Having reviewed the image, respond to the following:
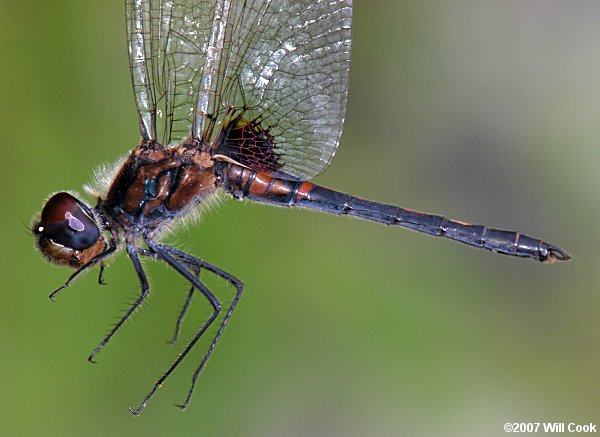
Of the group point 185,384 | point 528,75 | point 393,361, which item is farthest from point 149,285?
point 528,75

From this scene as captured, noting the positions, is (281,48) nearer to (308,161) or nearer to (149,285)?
(308,161)

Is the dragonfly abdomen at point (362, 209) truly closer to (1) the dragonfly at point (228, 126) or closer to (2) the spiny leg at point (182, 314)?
(1) the dragonfly at point (228, 126)

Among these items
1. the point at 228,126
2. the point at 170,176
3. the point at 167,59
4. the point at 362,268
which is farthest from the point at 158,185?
the point at 362,268

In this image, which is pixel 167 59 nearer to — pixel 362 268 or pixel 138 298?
pixel 138 298

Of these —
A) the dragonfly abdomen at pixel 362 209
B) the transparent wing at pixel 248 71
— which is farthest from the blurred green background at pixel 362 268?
the transparent wing at pixel 248 71

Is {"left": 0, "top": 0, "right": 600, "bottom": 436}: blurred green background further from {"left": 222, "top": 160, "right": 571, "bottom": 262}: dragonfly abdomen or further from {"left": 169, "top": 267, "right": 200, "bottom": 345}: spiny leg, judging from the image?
{"left": 222, "top": 160, "right": 571, "bottom": 262}: dragonfly abdomen

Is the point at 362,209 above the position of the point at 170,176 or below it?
above
